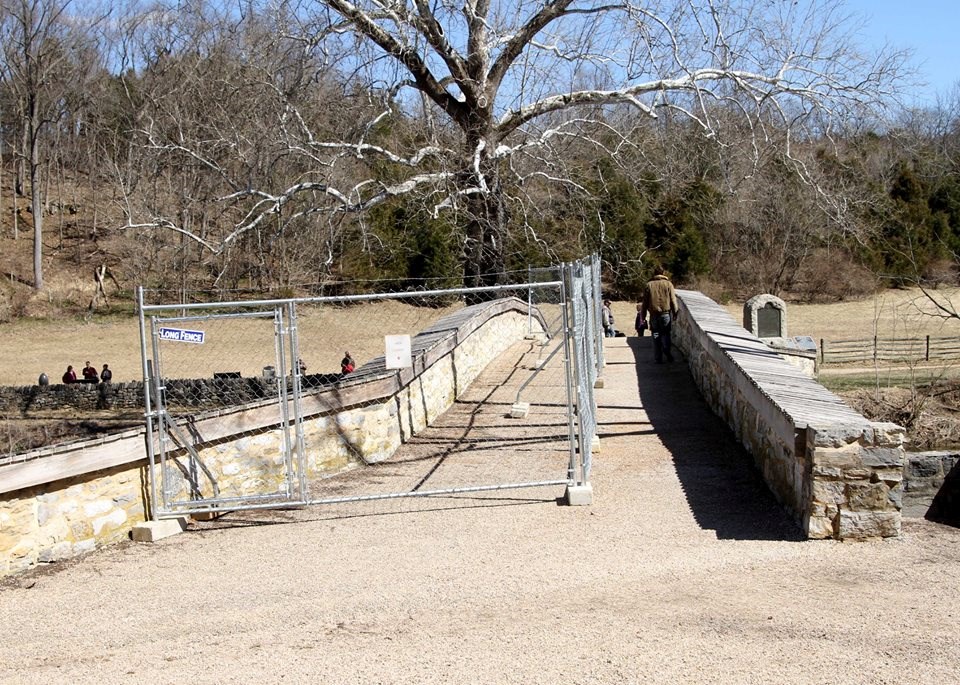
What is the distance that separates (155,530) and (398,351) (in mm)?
2451

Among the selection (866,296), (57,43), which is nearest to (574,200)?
(866,296)

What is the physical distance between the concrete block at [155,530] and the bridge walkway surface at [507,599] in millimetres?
118

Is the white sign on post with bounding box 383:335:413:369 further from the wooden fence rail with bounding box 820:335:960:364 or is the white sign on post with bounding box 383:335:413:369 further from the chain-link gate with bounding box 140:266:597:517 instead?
the wooden fence rail with bounding box 820:335:960:364

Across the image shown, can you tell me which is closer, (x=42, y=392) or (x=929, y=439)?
(x=929, y=439)

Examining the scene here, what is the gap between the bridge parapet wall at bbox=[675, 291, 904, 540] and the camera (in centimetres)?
679

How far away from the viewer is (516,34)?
66.6ft

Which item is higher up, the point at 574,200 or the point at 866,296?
the point at 574,200

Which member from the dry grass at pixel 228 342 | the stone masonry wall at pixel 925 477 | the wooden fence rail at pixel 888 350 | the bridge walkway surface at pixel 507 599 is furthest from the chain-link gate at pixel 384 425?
the wooden fence rail at pixel 888 350

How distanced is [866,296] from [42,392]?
30938 millimetres

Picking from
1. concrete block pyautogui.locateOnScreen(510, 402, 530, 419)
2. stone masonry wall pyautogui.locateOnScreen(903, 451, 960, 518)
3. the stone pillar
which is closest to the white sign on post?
concrete block pyautogui.locateOnScreen(510, 402, 530, 419)

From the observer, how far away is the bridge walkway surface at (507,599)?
5.15 m

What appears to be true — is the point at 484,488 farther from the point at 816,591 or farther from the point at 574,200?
the point at 574,200

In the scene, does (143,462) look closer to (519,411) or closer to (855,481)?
(519,411)

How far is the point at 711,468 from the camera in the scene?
30.6ft
